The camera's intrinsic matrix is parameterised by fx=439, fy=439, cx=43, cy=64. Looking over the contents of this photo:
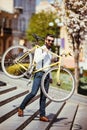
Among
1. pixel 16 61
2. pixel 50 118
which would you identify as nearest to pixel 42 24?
pixel 50 118

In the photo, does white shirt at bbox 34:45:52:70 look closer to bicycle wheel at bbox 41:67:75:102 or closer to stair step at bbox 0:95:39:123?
bicycle wheel at bbox 41:67:75:102

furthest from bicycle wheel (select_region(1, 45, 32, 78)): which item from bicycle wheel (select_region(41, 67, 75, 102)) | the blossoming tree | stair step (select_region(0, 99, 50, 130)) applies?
the blossoming tree

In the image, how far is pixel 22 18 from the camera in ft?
269

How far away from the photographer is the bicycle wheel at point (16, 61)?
860 centimetres

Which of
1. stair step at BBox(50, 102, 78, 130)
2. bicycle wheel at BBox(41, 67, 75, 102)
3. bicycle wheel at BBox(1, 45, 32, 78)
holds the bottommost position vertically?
stair step at BBox(50, 102, 78, 130)

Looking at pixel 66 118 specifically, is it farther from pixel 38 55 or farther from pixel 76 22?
pixel 76 22

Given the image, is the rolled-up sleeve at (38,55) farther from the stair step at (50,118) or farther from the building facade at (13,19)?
the building facade at (13,19)

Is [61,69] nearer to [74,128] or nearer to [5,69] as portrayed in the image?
[5,69]

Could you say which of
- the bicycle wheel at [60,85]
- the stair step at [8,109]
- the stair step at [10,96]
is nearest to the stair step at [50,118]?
the bicycle wheel at [60,85]

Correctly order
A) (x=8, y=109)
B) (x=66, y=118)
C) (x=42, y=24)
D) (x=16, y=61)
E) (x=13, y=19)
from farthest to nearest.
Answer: (x=13, y=19) < (x=42, y=24) < (x=66, y=118) < (x=8, y=109) < (x=16, y=61)

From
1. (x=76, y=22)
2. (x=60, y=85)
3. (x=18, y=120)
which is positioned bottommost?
(x=18, y=120)

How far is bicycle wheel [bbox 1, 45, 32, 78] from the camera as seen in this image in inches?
339

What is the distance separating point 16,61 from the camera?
8789mm

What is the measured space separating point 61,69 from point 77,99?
21.4 ft
